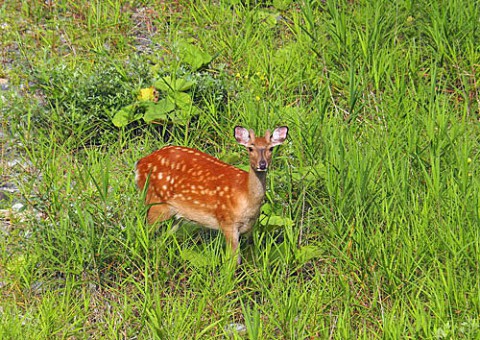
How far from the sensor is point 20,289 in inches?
230

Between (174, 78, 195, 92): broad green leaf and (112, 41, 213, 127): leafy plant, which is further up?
(174, 78, 195, 92): broad green leaf

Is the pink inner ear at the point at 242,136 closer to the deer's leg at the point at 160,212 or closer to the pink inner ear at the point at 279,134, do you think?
the pink inner ear at the point at 279,134

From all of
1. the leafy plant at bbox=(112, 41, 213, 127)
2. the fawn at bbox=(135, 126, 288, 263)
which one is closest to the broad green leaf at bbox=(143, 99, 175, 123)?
the leafy plant at bbox=(112, 41, 213, 127)

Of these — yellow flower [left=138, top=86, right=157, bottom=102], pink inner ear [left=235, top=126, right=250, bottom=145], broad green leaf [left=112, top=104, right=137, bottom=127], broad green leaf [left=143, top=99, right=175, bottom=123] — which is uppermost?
pink inner ear [left=235, top=126, right=250, bottom=145]

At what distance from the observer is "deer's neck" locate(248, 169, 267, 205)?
602cm

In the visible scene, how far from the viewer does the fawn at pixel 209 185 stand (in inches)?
237

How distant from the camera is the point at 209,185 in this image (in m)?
6.36

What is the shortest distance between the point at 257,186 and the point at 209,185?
1.48ft

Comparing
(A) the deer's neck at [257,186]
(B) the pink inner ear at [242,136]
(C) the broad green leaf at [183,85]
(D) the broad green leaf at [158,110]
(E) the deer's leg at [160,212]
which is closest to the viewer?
(A) the deer's neck at [257,186]

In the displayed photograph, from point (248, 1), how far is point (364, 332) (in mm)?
4049

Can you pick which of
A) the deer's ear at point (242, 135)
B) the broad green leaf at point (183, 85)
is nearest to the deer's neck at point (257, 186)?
the deer's ear at point (242, 135)

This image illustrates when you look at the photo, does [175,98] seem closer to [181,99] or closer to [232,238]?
[181,99]

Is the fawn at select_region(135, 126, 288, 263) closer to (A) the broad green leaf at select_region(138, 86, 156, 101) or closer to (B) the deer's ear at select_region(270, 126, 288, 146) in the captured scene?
(B) the deer's ear at select_region(270, 126, 288, 146)

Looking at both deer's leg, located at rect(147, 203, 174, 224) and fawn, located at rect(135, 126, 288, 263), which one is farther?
deer's leg, located at rect(147, 203, 174, 224)
